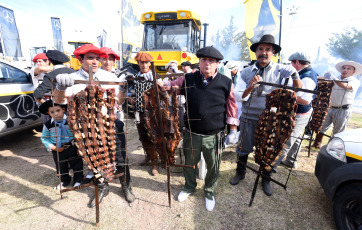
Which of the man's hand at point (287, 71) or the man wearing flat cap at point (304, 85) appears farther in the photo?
the man wearing flat cap at point (304, 85)

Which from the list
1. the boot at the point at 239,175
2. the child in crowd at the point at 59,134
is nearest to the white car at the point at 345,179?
the boot at the point at 239,175

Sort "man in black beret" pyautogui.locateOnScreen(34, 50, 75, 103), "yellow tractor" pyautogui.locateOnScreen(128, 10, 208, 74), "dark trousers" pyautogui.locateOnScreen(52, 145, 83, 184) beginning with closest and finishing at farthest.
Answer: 1. "dark trousers" pyautogui.locateOnScreen(52, 145, 83, 184)
2. "man in black beret" pyautogui.locateOnScreen(34, 50, 75, 103)
3. "yellow tractor" pyautogui.locateOnScreen(128, 10, 208, 74)

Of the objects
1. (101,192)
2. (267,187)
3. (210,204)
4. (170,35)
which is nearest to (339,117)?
(267,187)

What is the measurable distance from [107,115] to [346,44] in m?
33.7

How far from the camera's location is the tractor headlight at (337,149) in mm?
2354

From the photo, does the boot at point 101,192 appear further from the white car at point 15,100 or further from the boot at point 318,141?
the boot at point 318,141

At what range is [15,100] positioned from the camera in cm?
377

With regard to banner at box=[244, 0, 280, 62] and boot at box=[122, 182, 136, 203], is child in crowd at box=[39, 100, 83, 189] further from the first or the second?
banner at box=[244, 0, 280, 62]

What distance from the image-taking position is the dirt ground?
2402mm

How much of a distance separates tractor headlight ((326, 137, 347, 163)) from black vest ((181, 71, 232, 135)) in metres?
1.69

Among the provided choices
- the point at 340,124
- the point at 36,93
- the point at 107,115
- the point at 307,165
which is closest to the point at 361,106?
the point at 340,124

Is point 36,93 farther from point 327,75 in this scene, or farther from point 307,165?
point 327,75

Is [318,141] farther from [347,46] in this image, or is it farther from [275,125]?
A: [347,46]

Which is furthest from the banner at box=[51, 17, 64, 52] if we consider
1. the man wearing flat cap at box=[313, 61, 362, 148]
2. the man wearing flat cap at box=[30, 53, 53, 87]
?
the man wearing flat cap at box=[313, 61, 362, 148]
